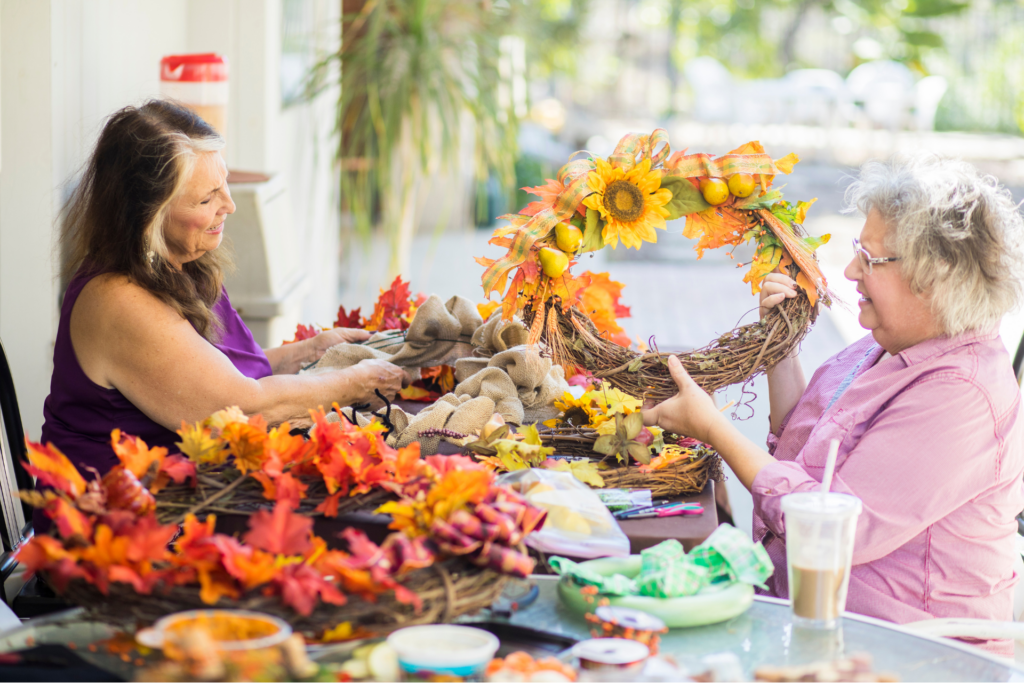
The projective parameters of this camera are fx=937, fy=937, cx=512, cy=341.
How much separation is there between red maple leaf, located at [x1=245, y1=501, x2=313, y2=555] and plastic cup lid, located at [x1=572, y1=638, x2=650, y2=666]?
34cm

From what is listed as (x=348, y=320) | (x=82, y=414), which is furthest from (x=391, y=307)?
(x=82, y=414)

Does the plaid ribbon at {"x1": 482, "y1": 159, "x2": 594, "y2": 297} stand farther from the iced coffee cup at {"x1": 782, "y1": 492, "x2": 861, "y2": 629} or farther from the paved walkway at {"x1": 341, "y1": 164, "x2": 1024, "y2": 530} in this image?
the paved walkway at {"x1": 341, "y1": 164, "x2": 1024, "y2": 530}

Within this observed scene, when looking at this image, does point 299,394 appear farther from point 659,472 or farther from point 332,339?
point 659,472

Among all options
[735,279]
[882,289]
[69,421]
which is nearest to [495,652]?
[882,289]

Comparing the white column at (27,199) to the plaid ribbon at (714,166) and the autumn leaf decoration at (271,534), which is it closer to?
the autumn leaf decoration at (271,534)

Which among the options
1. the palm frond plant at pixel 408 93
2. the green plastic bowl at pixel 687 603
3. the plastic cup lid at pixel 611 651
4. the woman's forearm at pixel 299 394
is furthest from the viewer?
the palm frond plant at pixel 408 93

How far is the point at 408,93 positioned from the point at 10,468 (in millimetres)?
3259

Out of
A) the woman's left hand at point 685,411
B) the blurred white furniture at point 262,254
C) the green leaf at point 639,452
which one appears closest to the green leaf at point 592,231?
the woman's left hand at point 685,411

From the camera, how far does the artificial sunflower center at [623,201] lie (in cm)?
165

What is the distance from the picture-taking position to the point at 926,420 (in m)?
1.49

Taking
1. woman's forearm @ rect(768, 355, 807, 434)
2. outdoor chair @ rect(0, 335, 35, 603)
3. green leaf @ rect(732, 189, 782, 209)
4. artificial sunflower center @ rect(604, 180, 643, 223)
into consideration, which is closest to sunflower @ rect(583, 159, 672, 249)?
artificial sunflower center @ rect(604, 180, 643, 223)

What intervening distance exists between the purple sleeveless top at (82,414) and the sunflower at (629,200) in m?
1.00

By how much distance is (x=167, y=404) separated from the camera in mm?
1844

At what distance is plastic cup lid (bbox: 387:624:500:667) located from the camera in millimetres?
1014
